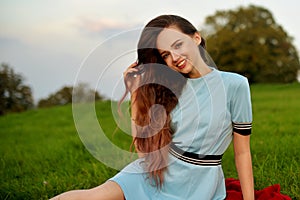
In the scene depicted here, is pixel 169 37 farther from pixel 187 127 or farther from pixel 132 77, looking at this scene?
pixel 187 127

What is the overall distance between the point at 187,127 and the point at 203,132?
98 mm

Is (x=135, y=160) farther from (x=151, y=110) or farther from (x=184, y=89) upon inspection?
(x=184, y=89)

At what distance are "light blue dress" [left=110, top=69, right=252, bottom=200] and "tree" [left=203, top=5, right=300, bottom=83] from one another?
21663 mm

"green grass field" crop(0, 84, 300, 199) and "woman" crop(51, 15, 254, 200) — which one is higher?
"woman" crop(51, 15, 254, 200)

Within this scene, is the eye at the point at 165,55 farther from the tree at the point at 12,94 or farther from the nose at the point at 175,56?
the tree at the point at 12,94

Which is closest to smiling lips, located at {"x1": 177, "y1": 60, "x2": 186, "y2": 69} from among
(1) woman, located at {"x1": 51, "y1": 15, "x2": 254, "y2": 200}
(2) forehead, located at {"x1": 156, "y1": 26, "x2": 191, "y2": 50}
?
(1) woman, located at {"x1": 51, "y1": 15, "x2": 254, "y2": 200}

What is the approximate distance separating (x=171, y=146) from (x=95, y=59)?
646 millimetres

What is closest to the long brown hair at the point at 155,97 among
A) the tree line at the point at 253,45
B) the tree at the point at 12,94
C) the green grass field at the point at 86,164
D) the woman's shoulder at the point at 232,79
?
the woman's shoulder at the point at 232,79

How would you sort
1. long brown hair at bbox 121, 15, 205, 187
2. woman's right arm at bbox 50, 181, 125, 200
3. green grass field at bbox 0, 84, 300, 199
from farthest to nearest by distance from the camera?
green grass field at bbox 0, 84, 300, 199, long brown hair at bbox 121, 15, 205, 187, woman's right arm at bbox 50, 181, 125, 200

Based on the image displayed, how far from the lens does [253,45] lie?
26375 millimetres

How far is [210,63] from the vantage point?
2.55 meters

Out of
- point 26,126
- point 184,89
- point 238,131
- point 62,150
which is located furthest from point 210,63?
point 26,126

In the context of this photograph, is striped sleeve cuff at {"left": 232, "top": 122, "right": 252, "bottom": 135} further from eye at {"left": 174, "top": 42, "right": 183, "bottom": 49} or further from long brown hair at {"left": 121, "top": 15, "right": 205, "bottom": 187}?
eye at {"left": 174, "top": 42, "right": 183, "bottom": 49}

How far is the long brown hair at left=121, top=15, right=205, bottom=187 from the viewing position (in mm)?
2478
